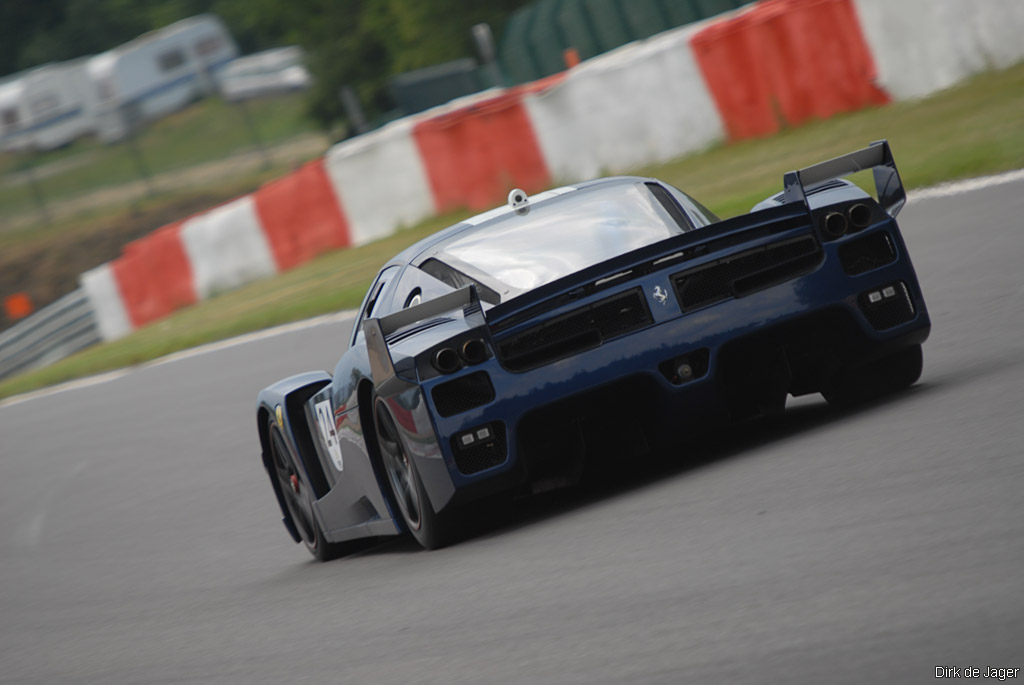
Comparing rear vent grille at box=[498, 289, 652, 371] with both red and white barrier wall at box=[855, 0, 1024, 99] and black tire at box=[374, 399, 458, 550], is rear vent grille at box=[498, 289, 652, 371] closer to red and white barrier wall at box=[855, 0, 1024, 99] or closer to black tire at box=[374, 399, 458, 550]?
black tire at box=[374, 399, 458, 550]

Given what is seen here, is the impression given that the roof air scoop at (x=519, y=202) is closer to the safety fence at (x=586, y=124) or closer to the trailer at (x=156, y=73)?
the safety fence at (x=586, y=124)

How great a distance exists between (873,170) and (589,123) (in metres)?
12.9

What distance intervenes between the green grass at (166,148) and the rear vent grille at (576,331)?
40.2 metres

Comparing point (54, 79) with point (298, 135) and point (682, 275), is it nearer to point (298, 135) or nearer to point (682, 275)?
point (298, 135)

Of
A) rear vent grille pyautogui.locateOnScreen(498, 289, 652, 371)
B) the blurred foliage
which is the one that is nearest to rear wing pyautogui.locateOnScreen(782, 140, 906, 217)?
rear vent grille pyautogui.locateOnScreen(498, 289, 652, 371)

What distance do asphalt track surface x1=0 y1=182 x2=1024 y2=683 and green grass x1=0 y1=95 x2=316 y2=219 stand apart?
38.0 m

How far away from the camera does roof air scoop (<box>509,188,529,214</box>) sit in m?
6.70

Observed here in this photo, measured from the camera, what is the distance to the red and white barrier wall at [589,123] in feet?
50.7

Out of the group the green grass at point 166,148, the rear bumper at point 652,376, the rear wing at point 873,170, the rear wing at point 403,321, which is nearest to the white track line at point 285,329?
the rear wing at point 873,170

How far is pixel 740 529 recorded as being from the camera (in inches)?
190

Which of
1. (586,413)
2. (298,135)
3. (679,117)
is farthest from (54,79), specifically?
(586,413)

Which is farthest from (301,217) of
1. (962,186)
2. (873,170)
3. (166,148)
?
(166,148)

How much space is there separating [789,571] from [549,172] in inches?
608

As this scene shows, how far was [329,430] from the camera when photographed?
6.81 meters
